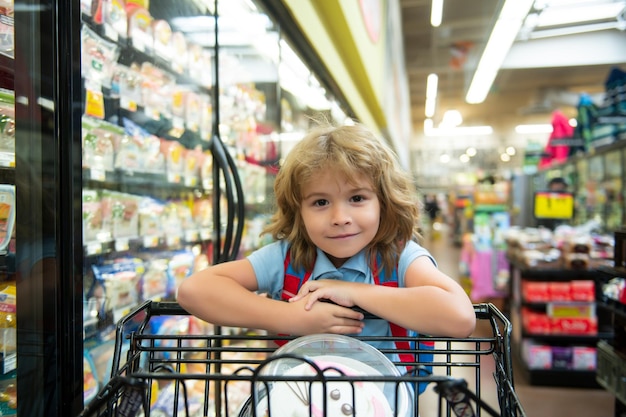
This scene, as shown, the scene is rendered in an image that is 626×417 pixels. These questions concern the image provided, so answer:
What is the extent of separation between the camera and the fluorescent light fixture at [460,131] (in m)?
20.9

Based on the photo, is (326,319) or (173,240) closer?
(326,319)

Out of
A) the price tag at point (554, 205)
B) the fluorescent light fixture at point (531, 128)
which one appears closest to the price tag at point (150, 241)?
the price tag at point (554, 205)

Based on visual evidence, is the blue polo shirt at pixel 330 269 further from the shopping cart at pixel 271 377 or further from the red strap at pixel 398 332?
the shopping cart at pixel 271 377

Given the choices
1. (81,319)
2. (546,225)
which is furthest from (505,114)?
(81,319)

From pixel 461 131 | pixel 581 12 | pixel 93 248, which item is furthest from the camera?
pixel 461 131

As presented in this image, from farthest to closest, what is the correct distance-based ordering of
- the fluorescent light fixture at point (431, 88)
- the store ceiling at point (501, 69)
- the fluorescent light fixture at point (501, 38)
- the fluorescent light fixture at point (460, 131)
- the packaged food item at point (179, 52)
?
the fluorescent light fixture at point (460, 131), the fluorescent light fixture at point (431, 88), the store ceiling at point (501, 69), the fluorescent light fixture at point (501, 38), the packaged food item at point (179, 52)

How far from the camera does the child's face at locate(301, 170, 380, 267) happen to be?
A: 1.02 m

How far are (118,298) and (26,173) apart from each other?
82cm

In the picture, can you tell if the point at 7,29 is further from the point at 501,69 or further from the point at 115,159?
the point at 501,69

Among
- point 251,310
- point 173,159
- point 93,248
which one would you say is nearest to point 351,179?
point 251,310

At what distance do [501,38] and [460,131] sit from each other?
52.2 ft

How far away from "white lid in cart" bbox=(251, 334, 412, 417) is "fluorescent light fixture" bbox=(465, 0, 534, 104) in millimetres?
4718

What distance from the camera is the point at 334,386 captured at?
774 mm

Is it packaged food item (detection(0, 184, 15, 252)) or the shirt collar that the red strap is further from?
packaged food item (detection(0, 184, 15, 252))
